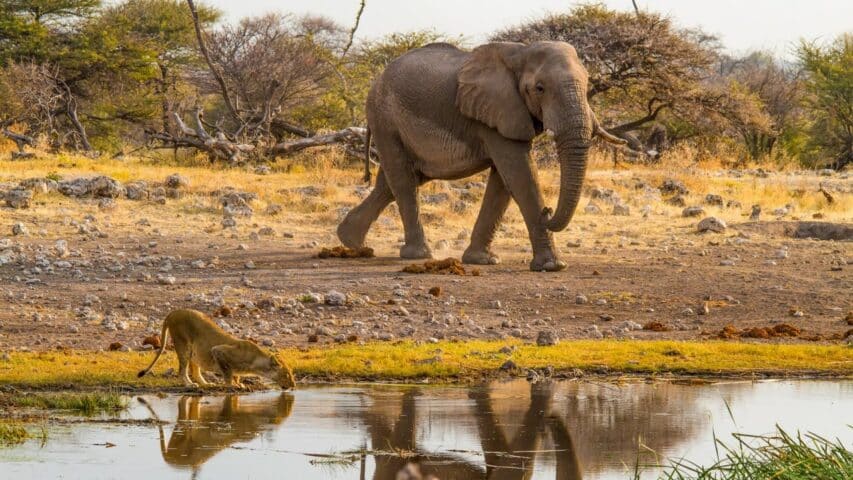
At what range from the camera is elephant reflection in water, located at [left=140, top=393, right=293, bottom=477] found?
8870 mm

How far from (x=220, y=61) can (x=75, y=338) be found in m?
24.2

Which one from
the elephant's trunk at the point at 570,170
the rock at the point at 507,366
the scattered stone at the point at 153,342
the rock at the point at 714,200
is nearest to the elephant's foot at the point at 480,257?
the elephant's trunk at the point at 570,170

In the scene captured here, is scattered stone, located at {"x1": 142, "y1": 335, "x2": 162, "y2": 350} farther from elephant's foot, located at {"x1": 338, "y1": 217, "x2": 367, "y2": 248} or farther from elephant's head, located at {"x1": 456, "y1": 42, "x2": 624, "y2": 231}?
elephant's foot, located at {"x1": 338, "y1": 217, "x2": 367, "y2": 248}

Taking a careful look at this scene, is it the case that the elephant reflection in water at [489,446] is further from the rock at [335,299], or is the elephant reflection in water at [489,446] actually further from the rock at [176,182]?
the rock at [176,182]

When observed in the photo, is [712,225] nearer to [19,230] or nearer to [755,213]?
[755,213]

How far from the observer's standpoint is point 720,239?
2027cm

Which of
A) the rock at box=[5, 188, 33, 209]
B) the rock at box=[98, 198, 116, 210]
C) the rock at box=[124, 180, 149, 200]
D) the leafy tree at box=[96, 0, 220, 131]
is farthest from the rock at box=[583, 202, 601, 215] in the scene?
the leafy tree at box=[96, 0, 220, 131]

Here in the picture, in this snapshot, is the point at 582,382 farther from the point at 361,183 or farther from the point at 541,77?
the point at 361,183

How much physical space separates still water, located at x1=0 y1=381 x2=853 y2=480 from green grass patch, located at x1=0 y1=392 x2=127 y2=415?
6.5 inches

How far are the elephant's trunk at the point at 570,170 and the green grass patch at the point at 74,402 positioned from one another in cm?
698

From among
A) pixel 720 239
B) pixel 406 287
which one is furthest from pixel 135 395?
pixel 720 239

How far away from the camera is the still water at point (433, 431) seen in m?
8.48

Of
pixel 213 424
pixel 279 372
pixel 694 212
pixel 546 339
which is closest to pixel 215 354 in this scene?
pixel 279 372

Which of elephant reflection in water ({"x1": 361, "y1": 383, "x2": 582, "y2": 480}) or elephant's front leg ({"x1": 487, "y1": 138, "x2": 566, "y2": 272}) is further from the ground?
elephant's front leg ({"x1": 487, "y1": 138, "x2": 566, "y2": 272})
